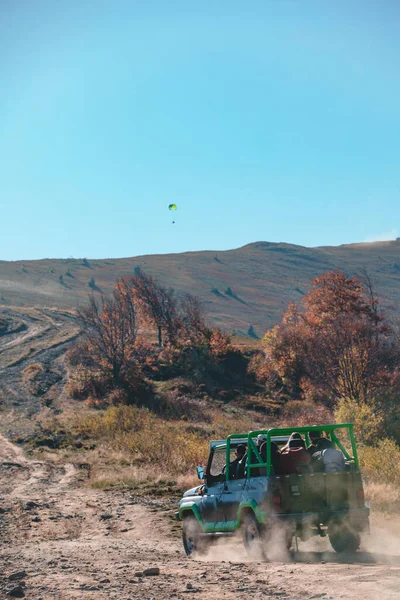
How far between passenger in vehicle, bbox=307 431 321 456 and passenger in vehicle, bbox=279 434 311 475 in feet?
1.68

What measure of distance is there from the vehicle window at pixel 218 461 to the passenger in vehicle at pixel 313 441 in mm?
1628

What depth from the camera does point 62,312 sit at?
93375mm

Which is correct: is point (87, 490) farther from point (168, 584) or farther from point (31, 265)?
point (31, 265)

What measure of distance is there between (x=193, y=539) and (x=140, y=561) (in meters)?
1.34

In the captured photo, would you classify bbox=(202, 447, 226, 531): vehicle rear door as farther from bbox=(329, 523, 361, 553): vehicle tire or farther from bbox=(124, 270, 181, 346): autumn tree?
bbox=(124, 270, 181, 346): autumn tree

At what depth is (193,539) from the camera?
11.5 meters

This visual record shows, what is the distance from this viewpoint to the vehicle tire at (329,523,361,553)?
10.3 metres

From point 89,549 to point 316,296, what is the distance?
41.3m

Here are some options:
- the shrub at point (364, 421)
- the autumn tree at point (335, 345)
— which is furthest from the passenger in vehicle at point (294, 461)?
the autumn tree at point (335, 345)

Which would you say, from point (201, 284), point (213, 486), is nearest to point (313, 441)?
point (213, 486)

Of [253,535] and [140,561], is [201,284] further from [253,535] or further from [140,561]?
[253,535]

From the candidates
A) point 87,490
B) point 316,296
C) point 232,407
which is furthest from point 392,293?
point 87,490

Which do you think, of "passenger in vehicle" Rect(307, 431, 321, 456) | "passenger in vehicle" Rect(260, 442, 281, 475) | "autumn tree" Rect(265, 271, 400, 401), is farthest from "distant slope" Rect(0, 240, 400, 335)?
"passenger in vehicle" Rect(260, 442, 281, 475)

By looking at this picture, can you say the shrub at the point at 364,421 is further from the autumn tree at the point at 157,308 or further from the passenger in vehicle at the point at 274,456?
the autumn tree at the point at 157,308
